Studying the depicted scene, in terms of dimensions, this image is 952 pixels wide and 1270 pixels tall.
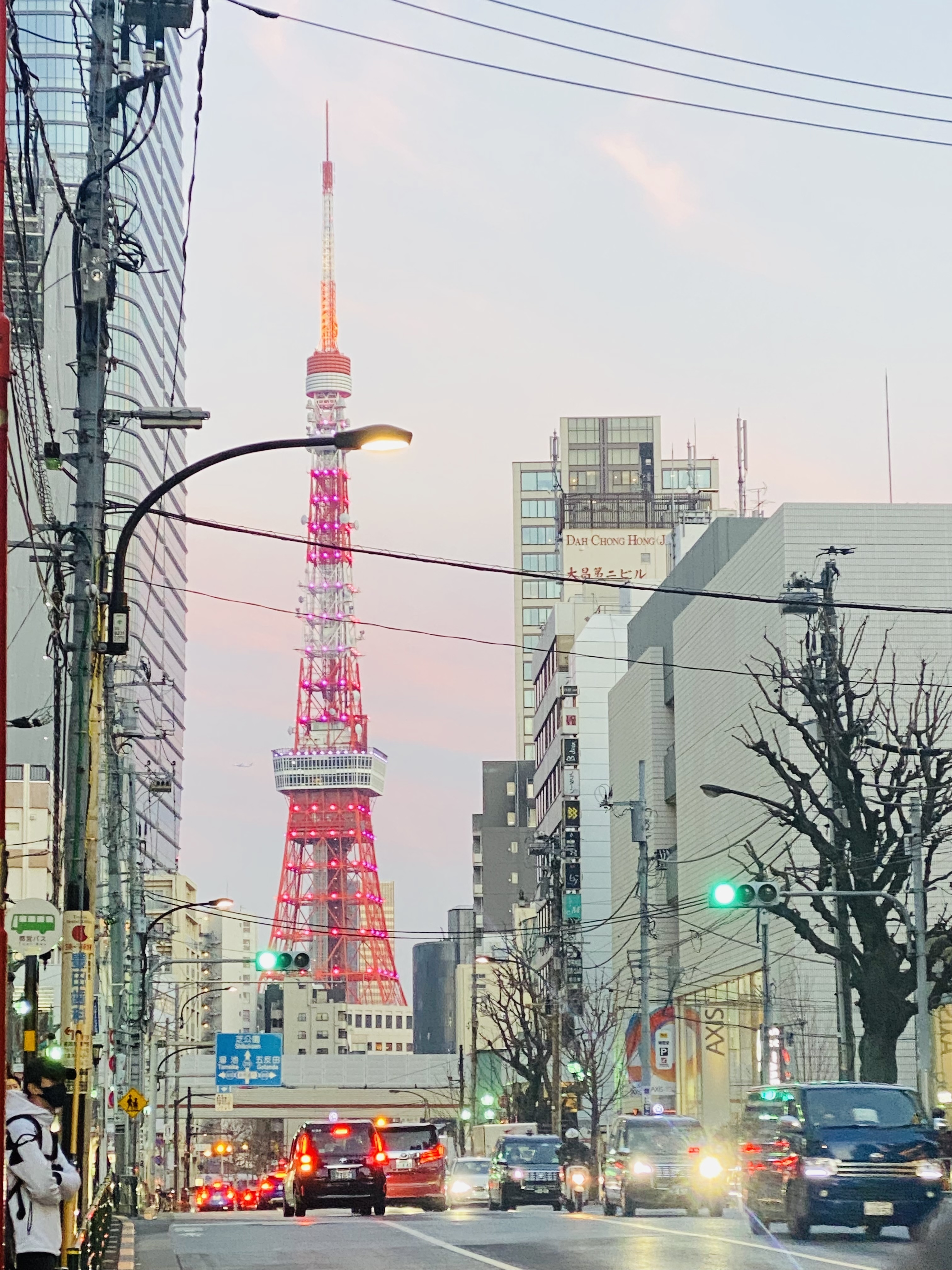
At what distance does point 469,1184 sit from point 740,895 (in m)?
20.1

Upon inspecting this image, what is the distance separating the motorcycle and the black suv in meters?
5.54

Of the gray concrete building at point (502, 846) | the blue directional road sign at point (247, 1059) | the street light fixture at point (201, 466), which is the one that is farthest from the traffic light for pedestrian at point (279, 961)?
the gray concrete building at point (502, 846)

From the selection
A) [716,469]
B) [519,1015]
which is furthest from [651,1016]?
[716,469]

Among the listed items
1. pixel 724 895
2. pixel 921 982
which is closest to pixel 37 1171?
pixel 724 895

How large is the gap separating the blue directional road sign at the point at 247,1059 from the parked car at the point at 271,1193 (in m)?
4.15

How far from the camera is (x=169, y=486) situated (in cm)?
1802

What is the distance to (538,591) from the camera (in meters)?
182

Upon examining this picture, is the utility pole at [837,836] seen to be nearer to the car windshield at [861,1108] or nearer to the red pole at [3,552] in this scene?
the car windshield at [861,1108]

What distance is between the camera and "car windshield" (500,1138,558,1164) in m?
39.3

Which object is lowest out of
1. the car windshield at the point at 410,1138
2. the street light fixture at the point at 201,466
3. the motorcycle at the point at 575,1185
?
the motorcycle at the point at 575,1185

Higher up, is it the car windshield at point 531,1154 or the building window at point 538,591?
the building window at point 538,591

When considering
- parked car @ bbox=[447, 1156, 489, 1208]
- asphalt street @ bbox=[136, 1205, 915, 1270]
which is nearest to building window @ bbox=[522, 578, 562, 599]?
parked car @ bbox=[447, 1156, 489, 1208]

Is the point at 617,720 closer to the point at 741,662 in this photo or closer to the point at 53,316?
the point at 741,662

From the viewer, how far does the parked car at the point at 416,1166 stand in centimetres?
3934
